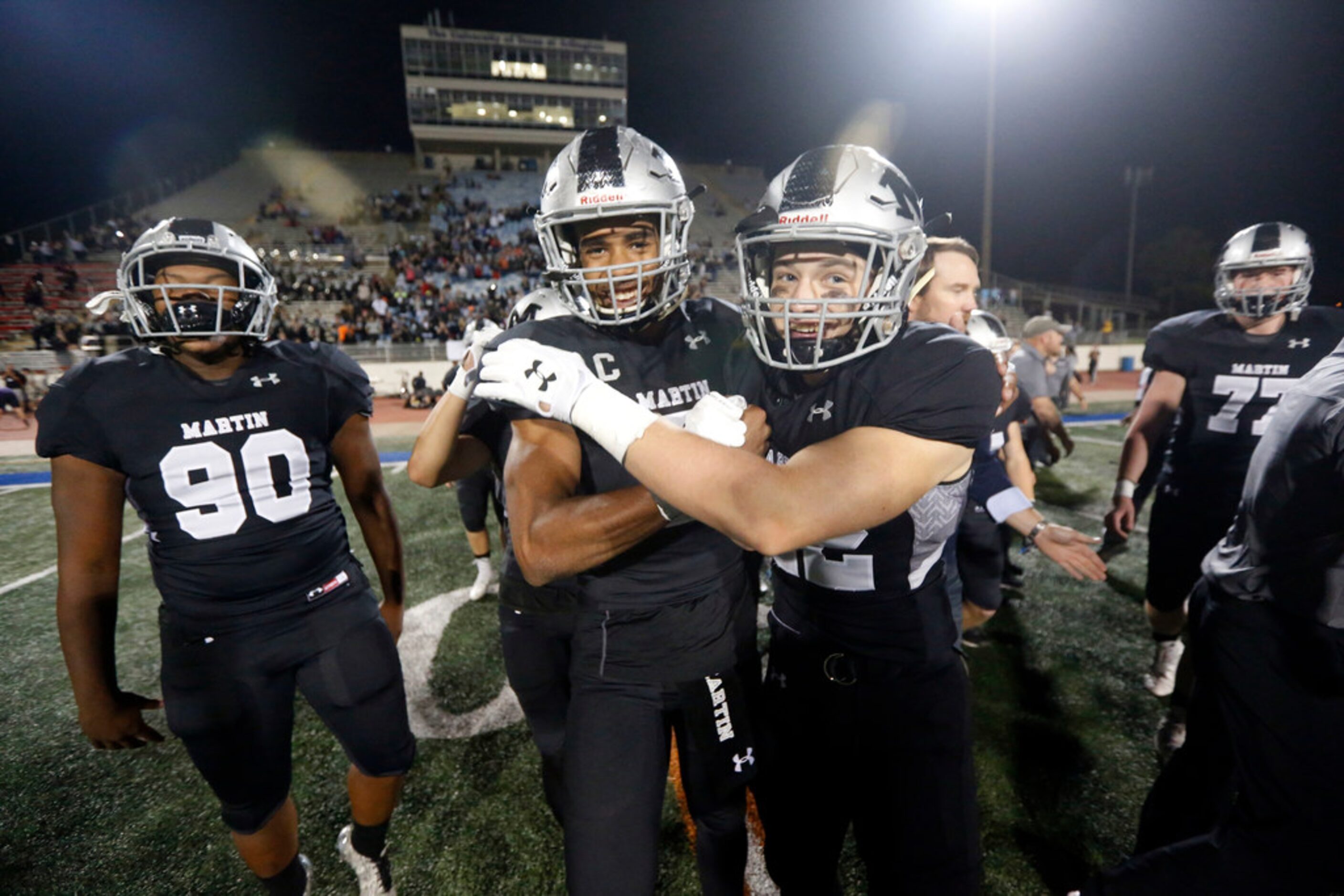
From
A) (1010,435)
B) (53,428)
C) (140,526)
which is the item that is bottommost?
(140,526)

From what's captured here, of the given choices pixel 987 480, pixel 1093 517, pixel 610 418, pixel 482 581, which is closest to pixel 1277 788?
pixel 987 480

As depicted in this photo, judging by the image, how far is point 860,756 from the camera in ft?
6.00

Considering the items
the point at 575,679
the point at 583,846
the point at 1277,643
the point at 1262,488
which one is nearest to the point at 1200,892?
the point at 1277,643

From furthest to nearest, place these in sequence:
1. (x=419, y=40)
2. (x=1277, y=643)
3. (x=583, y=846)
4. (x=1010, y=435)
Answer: (x=419, y=40), (x=1010, y=435), (x=1277, y=643), (x=583, y=846)

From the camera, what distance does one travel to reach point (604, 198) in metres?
2.04

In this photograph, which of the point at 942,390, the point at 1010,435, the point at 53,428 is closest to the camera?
the point at 942,390

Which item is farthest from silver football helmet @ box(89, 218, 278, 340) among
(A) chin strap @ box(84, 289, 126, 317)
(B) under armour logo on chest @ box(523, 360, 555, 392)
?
(B) under armour logo on chest @ box(523, 360, 555, 392)

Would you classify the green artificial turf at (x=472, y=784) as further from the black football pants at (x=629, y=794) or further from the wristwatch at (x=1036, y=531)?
the wristwatch at (x=1036, y=531)

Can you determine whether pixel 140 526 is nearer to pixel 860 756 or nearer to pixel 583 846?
pixel 583 846

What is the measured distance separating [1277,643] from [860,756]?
1.22 meters

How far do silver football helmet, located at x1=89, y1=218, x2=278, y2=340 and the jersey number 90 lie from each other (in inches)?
15.0

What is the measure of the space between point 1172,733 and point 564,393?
11.2ft

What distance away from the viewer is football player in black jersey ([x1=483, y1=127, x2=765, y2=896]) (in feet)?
5.72

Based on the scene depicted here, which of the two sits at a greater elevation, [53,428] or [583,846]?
[53,428]
